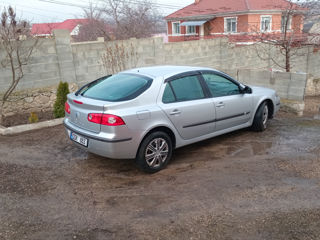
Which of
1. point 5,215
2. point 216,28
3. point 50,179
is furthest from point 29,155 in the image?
point 216,28

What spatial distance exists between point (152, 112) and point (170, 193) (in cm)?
121

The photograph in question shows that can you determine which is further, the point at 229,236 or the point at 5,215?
the point at 5,215

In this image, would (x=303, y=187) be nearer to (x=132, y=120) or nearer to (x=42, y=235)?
(x=132, y=120)

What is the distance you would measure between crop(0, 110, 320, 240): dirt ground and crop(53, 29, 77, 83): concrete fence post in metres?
4.14

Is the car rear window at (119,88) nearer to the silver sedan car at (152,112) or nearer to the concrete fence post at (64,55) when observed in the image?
the silver sedan car at (152,112)

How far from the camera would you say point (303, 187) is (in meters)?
4.25

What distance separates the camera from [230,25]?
2984cm

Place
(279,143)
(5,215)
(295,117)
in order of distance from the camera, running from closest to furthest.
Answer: (5,215), (279,143), (295,117)

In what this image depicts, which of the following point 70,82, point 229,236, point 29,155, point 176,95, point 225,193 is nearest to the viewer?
point 229,236

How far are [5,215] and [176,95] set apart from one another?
2934 millimetres

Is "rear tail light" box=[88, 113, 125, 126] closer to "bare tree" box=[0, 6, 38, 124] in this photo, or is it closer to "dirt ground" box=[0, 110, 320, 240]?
"dirt ground" box=[0, 110, 320, 240]

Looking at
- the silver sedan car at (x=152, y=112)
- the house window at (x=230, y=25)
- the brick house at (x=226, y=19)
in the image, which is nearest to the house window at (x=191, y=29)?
the brick house at (x=226, y=19)

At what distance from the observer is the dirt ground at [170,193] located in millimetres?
3332

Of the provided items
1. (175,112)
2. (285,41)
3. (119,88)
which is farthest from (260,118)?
(285,41)
